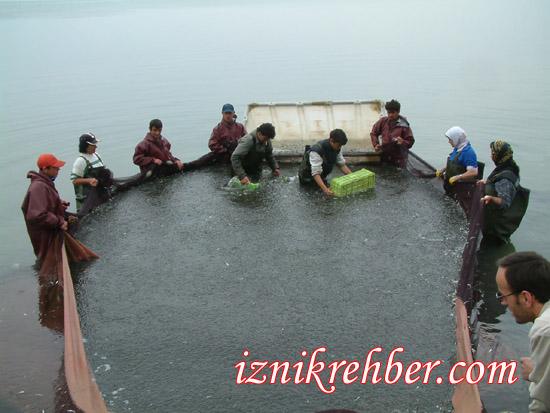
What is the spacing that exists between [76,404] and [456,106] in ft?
59.0

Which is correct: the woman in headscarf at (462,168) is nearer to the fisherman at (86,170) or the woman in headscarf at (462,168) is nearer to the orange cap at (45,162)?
the fisherman at (86,170)

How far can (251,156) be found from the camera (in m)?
10.1

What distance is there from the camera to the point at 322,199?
30.8ft

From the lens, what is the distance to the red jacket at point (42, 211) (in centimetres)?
698

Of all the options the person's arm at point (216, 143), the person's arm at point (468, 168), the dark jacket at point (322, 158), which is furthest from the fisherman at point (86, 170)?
the person's arm at point (468, 168)

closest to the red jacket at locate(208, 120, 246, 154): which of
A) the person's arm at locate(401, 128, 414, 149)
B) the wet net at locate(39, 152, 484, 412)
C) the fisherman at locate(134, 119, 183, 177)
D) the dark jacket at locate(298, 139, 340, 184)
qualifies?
the fisherman at locate(134, 119, 183, 177)

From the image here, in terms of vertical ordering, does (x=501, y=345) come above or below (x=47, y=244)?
below

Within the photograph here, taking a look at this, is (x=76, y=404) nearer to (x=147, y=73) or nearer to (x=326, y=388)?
(x=326, y=388)

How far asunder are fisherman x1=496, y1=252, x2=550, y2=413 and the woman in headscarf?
5.31 meters

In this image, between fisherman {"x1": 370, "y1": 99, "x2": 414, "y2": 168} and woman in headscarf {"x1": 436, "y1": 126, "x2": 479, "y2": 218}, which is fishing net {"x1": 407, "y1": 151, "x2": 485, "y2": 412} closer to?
woman in headscarf {"x1": 436, "y1": 126, "x2": 479, "y2": 218}

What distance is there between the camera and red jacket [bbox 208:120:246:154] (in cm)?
1093

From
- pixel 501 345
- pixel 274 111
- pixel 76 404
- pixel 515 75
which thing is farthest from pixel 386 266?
pixel 515 75

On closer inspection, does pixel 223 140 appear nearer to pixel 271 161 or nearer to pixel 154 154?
pixel 271 161

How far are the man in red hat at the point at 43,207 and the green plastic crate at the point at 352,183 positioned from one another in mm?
4320
